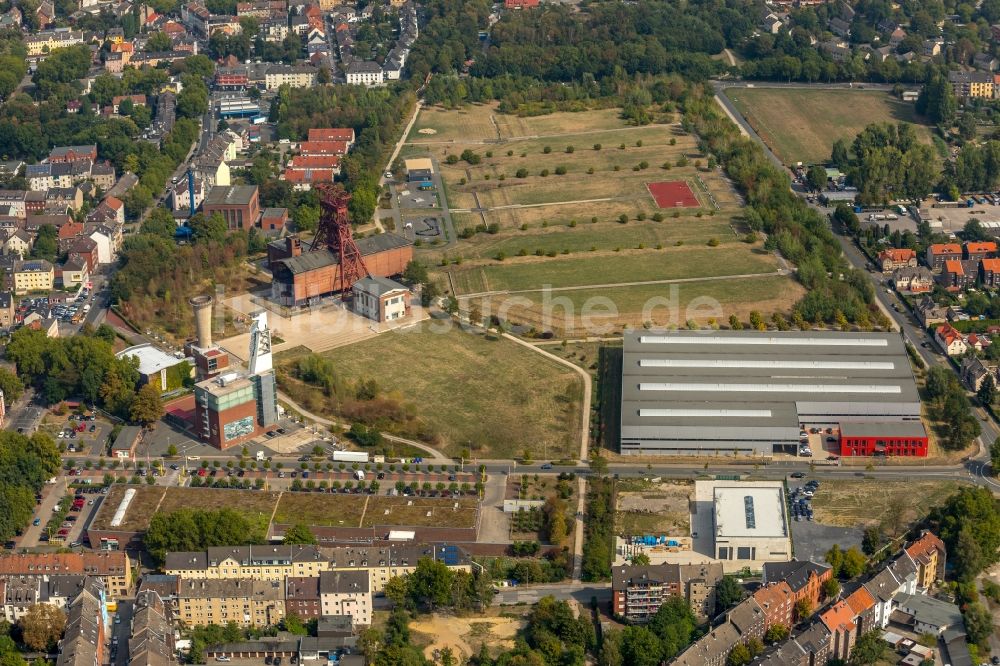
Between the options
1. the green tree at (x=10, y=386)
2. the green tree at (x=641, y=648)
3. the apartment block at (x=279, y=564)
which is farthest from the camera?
the green tree at (x=10, y=386)

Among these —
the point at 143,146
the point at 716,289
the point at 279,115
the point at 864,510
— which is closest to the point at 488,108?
the point at 279,115

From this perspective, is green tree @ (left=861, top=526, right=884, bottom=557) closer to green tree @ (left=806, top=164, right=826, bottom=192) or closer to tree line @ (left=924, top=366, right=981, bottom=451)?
tree line @ (left=924, top=366, right=981, bottom=451)

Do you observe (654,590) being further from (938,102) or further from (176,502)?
(938,102)

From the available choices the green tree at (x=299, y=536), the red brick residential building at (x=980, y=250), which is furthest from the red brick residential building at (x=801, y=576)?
the red brick residential building at (x=980, y=250)

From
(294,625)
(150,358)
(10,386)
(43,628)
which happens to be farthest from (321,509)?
(10,386)

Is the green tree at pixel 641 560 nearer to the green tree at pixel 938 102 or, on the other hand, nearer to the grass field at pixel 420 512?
the grass field at pixel 420 512

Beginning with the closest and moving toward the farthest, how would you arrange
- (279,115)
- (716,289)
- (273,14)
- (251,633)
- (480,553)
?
Result: (251,633) → (480,553) → (716,289) → (279,115) → (273,14)

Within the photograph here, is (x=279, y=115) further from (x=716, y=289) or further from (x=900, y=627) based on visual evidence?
(x=900, y=627)
